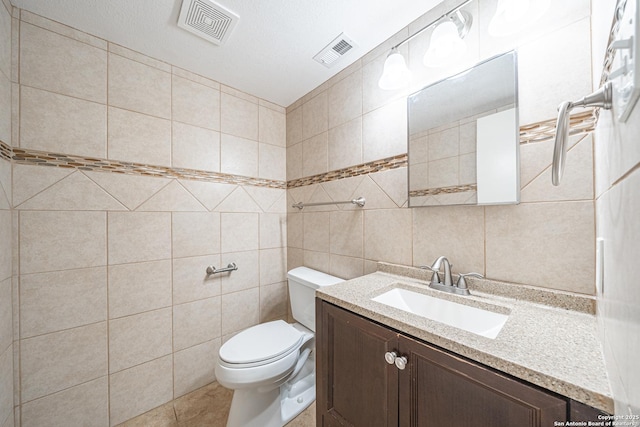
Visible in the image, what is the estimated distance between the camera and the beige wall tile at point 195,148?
1.50 meters

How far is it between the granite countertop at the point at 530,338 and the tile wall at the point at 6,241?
4.53 feet

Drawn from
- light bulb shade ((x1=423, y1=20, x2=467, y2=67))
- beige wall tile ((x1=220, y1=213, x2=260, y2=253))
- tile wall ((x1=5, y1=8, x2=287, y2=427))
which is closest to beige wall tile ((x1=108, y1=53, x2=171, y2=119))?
tile wall ((x1=5, y1=8, x2=287, y2=427))

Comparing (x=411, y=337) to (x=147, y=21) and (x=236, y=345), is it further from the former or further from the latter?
(x=147, y=21)

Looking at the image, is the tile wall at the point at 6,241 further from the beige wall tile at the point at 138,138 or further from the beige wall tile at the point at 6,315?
the beige wall tile at the point at 138,138

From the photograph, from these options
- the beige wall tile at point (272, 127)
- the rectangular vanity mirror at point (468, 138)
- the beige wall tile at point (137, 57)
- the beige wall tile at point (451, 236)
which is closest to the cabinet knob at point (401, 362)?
the beige wall tile at point (451, 236)

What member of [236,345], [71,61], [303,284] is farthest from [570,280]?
[71,61]

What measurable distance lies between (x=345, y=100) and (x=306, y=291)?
1315mm

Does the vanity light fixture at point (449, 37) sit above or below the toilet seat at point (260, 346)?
above

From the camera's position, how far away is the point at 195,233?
5.11 ft

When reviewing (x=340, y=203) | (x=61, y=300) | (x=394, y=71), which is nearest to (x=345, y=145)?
(x=340, y=203)

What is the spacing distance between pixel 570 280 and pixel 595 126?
0.50 metres

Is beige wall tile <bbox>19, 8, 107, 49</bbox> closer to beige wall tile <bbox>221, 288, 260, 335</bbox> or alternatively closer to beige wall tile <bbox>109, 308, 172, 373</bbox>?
beige wall tile <bbox>109, 308, 172, 373</bbox>

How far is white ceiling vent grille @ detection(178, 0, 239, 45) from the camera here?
1.07 m

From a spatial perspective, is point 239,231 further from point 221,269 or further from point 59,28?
point 59,28
